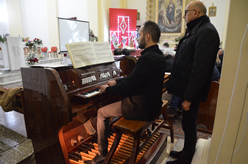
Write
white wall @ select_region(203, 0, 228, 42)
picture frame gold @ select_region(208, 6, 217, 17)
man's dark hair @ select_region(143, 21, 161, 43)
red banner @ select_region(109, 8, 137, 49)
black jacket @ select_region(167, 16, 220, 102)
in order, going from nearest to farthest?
black jacket @ select_region(167, 16, 220, 102)
man's dark hair @ select_region(143, 21, 161, 43)
white wall @ select_region(203, 0, 228, 42)
picture frame gold @ select_region(208, 6, 217, 17)
red banner @ select_region(109, 8, 137, 49)

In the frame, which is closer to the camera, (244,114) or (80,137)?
(244,114)

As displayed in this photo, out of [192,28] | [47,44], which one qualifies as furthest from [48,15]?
[192,28]

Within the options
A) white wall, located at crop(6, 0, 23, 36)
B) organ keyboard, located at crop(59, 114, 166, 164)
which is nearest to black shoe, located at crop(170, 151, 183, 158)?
organ keyboard, located at crop(59, 114, 166, 164)

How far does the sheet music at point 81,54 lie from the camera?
6.30ft

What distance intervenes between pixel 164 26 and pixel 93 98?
304 inches

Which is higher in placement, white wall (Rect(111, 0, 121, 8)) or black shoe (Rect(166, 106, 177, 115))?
white wall (Rect(111, 0, 121, 8))

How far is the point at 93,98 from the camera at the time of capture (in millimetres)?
1894

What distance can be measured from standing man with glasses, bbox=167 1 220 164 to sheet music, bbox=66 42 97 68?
95 cm

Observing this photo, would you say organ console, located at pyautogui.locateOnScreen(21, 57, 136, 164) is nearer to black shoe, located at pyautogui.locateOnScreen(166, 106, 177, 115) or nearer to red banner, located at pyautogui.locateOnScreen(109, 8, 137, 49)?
black shoe, located at pyautogui.locateOnScreen(166, 106, 177, 115)

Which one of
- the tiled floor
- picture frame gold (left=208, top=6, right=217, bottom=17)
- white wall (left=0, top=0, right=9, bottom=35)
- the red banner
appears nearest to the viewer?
the tiled floor

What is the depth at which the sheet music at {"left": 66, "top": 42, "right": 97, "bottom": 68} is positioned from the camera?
6.30 feet

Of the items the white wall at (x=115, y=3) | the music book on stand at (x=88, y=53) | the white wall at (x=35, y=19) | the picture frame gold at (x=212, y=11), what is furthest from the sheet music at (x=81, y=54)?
the white wall at (x=35, y=19)

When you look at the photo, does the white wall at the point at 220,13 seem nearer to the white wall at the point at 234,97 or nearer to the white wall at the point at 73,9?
the white wall at the point at 73,9

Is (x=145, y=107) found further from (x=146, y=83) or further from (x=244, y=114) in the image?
(x=244, y=114)
